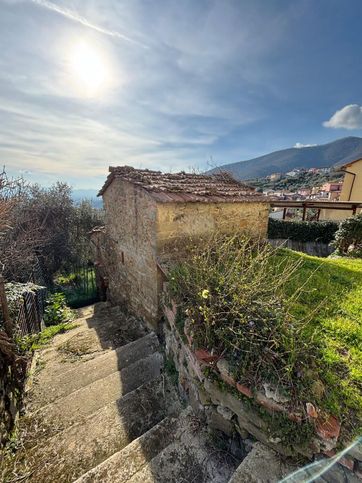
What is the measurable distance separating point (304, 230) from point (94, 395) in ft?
38.4

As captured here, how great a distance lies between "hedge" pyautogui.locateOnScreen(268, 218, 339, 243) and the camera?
11.3 meters

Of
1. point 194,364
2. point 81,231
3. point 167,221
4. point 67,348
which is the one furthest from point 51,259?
point 194,364

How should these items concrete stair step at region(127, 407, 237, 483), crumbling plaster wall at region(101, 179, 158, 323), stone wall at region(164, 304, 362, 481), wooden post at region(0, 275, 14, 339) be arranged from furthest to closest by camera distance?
A: crumbling plaster wall at region(101, 179, 158, 323) → wooden post at region(0, 275, 14, 339) → concrete stair step at region(127, 407, 237, 483) → stone wall at region(164, 304, 362, 481)

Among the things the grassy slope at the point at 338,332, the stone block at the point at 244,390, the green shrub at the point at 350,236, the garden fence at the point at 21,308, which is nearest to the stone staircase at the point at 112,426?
the stone block at the point at 244,390

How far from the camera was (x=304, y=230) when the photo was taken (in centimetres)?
1183

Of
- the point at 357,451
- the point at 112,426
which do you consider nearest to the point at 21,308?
the point at 112,426

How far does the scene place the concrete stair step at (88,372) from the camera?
3.75m

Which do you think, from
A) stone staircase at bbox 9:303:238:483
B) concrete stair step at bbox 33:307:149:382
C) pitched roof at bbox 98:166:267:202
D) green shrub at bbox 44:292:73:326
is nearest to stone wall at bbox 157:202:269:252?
pitched roof at bbox 98:166:267:202

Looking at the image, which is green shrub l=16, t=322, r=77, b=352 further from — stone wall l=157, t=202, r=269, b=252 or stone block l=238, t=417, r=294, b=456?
stone block l=238, t=417, r=294, b=456

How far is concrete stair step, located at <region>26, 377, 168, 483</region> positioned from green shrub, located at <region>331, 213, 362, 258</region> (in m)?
8.16

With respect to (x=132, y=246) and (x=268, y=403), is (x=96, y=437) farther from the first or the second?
(x=132, y=246)

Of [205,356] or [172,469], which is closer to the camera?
[172,469]

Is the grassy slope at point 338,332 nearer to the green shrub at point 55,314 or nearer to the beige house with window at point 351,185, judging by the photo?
the green shrub at point 55,314

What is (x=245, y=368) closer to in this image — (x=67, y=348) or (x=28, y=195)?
(x=67, y=348)
